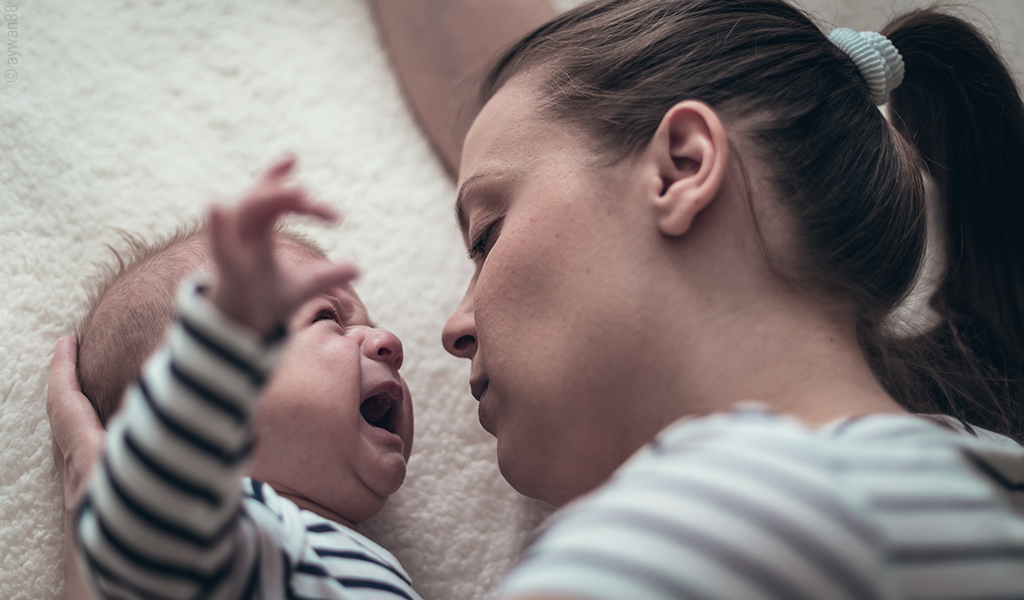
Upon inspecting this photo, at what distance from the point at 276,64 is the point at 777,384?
0.93 meters

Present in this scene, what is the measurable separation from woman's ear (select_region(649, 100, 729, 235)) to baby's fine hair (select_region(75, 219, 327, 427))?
0.48 m

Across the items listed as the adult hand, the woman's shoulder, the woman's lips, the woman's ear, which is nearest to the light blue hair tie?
the woman's ear

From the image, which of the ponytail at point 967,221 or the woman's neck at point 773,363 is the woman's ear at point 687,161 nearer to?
the woman's neck at point 773,363

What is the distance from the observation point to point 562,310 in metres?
0.63

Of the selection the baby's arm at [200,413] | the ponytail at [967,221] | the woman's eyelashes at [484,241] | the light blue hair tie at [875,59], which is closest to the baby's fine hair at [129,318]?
the woman's eyelashes at [484,241]

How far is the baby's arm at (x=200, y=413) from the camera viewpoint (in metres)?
0.39

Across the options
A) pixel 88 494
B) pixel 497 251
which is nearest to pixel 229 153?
pixel 497 251

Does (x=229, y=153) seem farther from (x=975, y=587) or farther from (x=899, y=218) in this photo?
(x=975, y=587)

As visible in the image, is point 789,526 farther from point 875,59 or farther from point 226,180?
point 226,180

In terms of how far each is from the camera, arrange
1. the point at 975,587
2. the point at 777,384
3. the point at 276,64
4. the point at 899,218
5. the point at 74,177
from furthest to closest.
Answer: the point at 276,64 < the point at 74,177 < the point at 899,218 < the point at 777,384 < the point at 975,587

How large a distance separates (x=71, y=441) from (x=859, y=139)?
907 mm

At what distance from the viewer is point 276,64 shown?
111 centimetres

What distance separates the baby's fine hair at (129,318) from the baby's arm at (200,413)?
1.27ft

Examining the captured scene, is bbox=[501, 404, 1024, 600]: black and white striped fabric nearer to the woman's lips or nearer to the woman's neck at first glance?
the woman's neck
